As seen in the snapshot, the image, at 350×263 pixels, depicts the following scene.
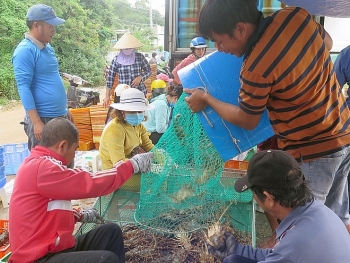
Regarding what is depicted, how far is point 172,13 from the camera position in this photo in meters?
6.53

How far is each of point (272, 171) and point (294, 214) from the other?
22cm

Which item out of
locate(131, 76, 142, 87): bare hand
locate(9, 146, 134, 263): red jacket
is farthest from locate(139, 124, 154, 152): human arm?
locate(131, 76, 142, 87): bare hand

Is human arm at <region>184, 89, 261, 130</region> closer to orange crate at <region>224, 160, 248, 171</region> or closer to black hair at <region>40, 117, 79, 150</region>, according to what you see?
black hair at <region>40, 117, 79, 150</region>

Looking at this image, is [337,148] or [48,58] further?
[48,58]

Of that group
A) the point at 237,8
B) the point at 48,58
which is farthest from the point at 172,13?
the point at 237,8

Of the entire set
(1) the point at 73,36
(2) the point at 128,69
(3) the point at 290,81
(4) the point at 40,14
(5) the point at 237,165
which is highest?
(4) the point at 40,14

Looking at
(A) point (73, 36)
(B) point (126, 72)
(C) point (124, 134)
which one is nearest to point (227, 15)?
(C) point (124, 134)

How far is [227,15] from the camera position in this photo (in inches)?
73.4

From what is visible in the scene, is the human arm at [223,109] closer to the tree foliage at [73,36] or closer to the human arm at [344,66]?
the human arm at [344,66]

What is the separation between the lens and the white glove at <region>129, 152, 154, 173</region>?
266 cm

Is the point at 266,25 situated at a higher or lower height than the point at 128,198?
higher

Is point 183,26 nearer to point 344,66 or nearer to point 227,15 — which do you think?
point 344,66

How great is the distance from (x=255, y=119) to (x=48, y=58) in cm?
261

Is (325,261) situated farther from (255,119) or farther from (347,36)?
(347,36)
